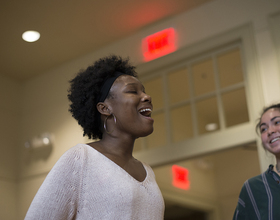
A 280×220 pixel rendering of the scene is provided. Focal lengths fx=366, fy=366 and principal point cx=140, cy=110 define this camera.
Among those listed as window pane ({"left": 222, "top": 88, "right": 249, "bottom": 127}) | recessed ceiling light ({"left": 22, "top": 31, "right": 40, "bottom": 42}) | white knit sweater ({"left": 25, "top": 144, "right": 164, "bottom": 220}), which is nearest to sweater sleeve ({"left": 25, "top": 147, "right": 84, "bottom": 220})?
white knit sweater ({"left": 25, "top": 144, "right": 164, "bottom": 220})

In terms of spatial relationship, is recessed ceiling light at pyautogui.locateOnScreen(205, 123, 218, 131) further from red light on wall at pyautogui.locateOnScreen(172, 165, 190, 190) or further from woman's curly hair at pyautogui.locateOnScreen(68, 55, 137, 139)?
woman's curly hair at pyautogui.locateOnScreen(68, 55, 137, 139)

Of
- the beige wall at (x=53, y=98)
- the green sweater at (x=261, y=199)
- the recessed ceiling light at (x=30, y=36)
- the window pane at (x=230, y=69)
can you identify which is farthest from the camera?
the window pane at (x=230, y=69)

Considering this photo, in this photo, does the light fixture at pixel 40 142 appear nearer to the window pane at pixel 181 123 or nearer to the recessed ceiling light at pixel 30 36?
the recessed ceiling light at pixel 30 36

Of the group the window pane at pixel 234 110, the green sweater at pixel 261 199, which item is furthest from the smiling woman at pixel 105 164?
the window pane at pixel 234 110

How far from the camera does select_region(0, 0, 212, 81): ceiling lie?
9.86ft

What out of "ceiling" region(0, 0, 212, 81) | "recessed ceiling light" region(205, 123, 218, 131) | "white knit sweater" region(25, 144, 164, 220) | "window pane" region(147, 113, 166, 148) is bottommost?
"white knit sweater" region(25, 144, 164, 220)

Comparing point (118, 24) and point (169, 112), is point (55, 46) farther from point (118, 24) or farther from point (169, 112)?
point (169, 112)

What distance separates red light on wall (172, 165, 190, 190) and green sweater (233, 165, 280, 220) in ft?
10.0

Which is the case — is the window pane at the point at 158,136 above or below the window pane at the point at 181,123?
below

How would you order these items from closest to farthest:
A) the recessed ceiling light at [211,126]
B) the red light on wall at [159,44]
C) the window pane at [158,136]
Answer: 1. the red light on wall at [159,44]
2. the window pane at [158,136]
3. the recessed ceiling light at [211,126]

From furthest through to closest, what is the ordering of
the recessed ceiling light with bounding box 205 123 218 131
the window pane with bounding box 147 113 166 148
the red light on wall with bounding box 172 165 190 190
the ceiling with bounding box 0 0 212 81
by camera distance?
1. the recessed ceiling light with bounding box 205 123 218 131
2. the red light on wall with bounding box 172 165 190 190
3. the window pane with bounding box 147 113 166 148
4. the ceiling with bounding box 0 0 212 81

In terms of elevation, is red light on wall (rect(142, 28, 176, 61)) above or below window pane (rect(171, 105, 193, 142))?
above

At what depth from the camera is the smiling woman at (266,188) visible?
5.56 feet

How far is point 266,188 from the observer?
1.75m
